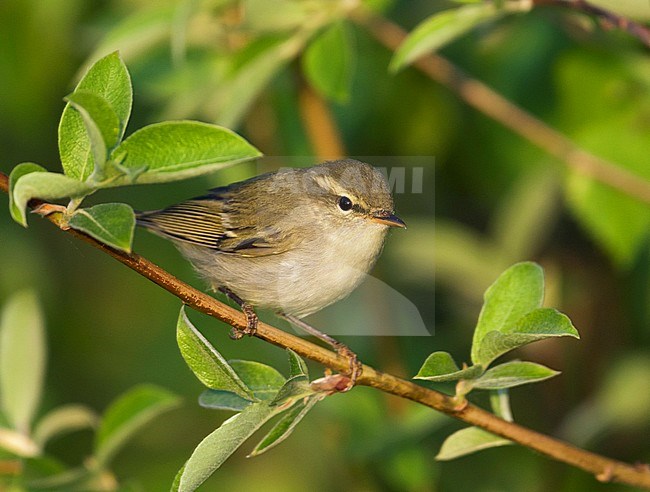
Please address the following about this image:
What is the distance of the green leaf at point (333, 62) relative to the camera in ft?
10.6

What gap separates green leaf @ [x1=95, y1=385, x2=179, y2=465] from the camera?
276cm

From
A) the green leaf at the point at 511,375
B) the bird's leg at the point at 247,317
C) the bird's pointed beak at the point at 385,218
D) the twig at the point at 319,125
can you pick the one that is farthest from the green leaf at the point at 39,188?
the twig at the point at 319,125

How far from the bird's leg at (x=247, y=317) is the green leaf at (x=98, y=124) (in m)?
0.53

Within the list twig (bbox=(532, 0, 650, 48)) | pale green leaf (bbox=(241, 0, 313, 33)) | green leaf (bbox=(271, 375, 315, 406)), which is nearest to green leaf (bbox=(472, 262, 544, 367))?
green leaf (bbox=(271, 375, 315, 406))

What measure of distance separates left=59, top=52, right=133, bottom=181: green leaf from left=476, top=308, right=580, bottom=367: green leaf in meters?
0.96

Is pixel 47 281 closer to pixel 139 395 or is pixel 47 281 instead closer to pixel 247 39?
pixel 247 39

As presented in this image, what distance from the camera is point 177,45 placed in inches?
112

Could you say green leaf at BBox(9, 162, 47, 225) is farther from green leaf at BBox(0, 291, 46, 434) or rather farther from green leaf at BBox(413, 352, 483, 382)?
green leaf at BBox(0, 291, 46, 434)

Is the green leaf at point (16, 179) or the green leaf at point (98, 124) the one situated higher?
the green leaf at point (98, 124)

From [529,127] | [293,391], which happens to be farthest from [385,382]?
[529,127]

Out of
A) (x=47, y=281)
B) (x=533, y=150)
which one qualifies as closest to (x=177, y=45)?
(x=533, y=150)

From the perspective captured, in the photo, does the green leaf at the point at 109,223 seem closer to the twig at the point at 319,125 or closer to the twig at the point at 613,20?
the twig at the point at 613,20

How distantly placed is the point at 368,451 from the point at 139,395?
960mm

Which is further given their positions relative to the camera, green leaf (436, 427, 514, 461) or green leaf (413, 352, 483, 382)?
green leaf (436, 427, 514, 461)
